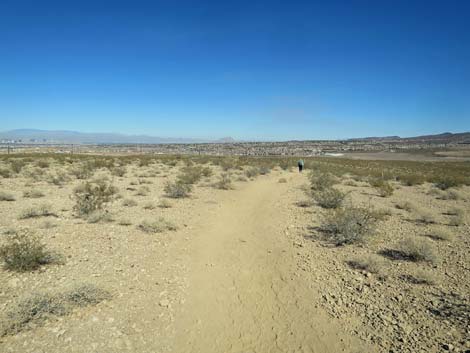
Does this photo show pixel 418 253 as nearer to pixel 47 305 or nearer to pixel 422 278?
pixel 422 278

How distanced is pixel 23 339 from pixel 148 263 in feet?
9.96

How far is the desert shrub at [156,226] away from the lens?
30.8ft

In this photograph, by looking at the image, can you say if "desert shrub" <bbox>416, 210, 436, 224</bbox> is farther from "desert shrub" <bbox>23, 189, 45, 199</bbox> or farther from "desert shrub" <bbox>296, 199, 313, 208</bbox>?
"desert shrub" <bbox>23, 189, 45, 199</bbox>

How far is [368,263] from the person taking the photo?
6.75m

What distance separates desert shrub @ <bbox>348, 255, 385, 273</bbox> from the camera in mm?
6578

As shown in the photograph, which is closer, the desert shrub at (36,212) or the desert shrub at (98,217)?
the desert shrub at (98,217)

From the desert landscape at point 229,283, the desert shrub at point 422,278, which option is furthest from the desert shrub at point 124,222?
the desert shrub at point 422,278

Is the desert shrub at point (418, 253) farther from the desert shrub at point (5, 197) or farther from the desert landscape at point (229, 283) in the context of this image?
the desert shrub at point (5, 197)

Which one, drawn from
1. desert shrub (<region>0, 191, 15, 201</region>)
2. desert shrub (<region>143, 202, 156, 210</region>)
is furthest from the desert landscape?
desert shrub (<region>0, 191, 15, 201</region>)

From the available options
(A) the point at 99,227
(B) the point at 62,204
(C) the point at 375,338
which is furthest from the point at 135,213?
(C) the point at 375,338

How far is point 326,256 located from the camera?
25.1 ft

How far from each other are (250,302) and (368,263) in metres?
3.05

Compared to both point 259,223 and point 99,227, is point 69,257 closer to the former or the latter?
point 99,227

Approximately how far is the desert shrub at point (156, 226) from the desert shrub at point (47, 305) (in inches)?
159
